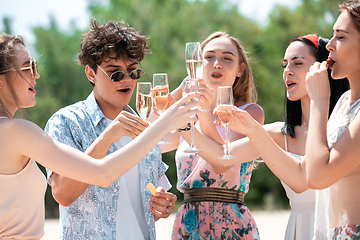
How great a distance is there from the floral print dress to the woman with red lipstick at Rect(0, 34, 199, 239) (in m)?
1.24

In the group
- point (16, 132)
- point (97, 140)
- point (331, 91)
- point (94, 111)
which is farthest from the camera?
point (331, 91)

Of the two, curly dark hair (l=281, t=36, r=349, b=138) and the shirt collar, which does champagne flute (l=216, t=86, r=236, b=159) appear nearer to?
the shirt collar

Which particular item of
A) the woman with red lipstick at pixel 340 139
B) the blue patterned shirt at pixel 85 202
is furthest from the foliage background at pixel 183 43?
the woman with red lipstick at pixel 340 139

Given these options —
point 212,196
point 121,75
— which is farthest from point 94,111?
point 212,196

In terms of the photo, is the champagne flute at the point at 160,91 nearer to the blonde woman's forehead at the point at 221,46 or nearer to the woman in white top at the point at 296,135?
the woman in white top at the point at 296,135

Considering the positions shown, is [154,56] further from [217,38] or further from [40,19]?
[217,38]

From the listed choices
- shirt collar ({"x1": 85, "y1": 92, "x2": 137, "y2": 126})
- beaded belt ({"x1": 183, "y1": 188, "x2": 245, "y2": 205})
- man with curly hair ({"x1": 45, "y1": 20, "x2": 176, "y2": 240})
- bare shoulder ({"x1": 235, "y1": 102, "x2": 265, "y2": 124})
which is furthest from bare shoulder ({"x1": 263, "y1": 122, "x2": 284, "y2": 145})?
shirt collar ({"x1": 85, "y1": 92, "x2": 137, "y2": 126})

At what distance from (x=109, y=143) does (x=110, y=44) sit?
1053 millimetres

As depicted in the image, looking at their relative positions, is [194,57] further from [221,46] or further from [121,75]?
[221,46]

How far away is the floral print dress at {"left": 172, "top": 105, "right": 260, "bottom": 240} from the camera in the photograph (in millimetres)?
3912

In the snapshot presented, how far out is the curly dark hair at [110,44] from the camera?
3.85 meters

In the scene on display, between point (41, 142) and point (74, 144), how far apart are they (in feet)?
2.32

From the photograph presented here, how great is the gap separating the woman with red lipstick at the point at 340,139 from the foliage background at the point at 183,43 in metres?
21.5

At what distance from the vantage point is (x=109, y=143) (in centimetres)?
324
